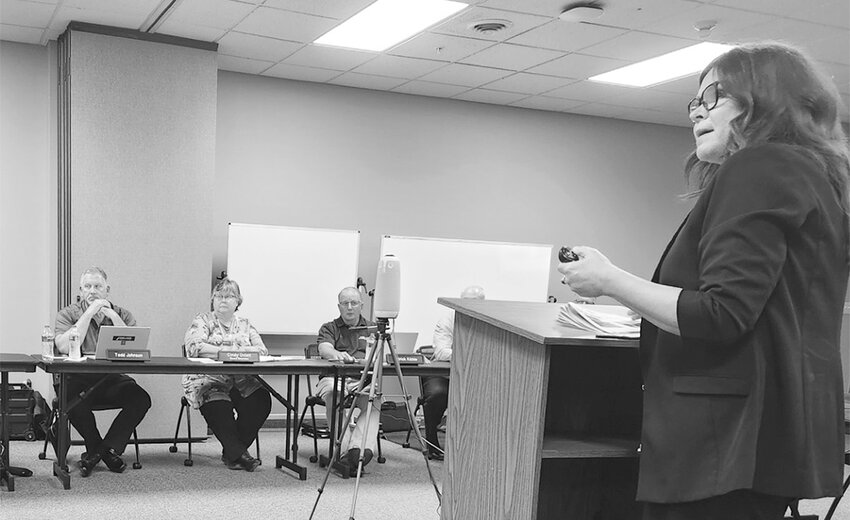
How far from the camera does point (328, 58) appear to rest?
661 centimetres

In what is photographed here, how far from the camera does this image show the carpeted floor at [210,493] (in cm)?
447

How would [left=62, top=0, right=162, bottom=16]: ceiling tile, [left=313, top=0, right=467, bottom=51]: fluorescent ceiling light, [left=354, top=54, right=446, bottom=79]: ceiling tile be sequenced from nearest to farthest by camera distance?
[left=313, top=0, right=467, bottom=51]: fluorescent ceiling light → [left=62, top=0, right=162, bottom=16]: ceiling tile → [left=354, top=54, right=446, bottom=79]: ceiling tile

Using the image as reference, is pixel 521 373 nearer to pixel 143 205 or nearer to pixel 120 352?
pixel 120 352

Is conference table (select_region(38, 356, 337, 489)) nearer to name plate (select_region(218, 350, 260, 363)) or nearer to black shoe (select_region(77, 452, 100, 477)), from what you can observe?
name plate (select_region(218, 350, 260, 363))

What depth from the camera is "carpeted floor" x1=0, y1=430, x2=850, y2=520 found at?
4473 mm

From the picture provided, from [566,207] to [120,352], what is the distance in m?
4.67

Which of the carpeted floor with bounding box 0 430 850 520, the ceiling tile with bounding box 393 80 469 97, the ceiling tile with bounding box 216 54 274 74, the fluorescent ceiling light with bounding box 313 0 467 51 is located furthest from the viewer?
the ceiling tile with bounding box 393 80 469 97

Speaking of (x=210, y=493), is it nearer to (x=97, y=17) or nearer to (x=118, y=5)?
(x=118, y=5)

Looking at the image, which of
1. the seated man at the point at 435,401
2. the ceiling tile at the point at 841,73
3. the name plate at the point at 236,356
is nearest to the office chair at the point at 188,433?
the name plate at the point at 236,356

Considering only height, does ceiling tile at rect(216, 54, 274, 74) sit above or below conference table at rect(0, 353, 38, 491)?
above

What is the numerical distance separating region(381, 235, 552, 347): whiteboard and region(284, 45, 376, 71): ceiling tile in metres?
1.50

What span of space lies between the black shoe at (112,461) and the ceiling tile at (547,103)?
14.8ft

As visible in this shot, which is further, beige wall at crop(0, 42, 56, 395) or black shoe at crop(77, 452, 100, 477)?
beige wall at crop(0, 42, 56, 395)

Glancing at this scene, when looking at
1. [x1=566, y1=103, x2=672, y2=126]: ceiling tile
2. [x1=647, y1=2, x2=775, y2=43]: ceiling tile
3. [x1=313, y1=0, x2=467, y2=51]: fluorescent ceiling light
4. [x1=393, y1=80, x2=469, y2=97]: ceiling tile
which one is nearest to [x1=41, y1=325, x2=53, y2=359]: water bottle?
[x1=313, y1=0, x2=467, y2=51]: fluorescent ceiling light
